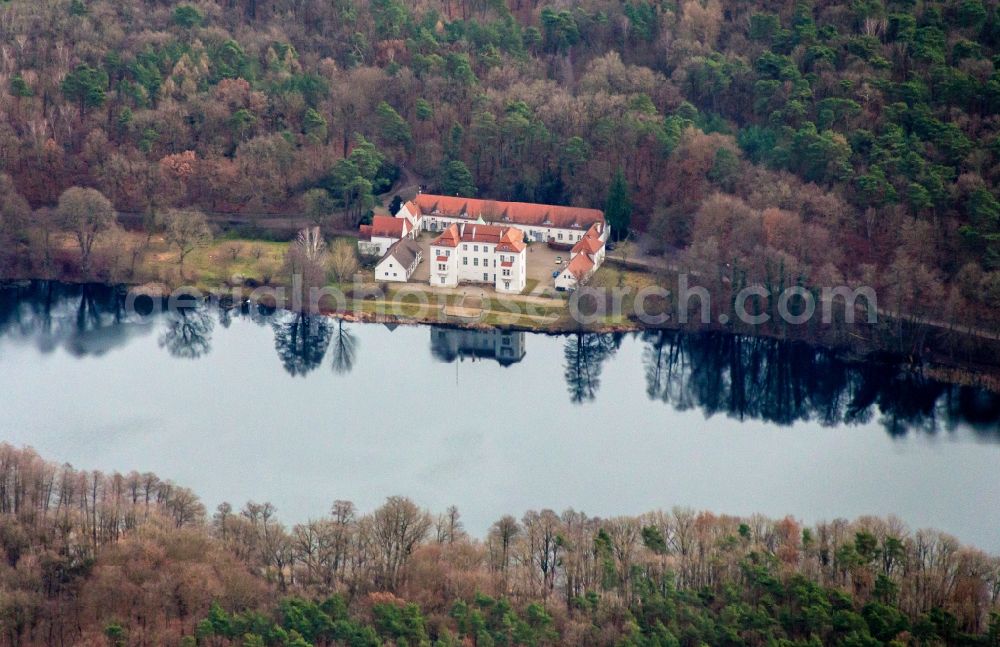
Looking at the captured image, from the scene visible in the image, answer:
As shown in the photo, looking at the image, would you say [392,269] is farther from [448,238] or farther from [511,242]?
[511,242]

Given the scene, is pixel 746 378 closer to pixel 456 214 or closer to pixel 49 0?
pixel 456 214

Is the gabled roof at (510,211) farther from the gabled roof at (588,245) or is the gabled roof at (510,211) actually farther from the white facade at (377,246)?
the white facade at (377,246)

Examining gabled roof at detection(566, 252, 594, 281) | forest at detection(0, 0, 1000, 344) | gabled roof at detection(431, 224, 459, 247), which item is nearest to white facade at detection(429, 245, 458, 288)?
gabled roof at detection(431, 224, 459, 247)

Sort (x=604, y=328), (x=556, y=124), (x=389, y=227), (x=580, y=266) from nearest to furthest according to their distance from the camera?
1. (x=604, y=328)
2. (x=580, y=266)
3. (x=389, y=227)
4. (x=556, y=124)

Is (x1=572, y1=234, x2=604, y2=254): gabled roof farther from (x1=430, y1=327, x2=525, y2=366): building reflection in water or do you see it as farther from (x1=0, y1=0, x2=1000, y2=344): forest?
(x1=430, y1=327, x2=525, y2=366): building reflection in water

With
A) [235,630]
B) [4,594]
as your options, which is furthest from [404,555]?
[4,594]

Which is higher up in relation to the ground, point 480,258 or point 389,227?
point 389,227

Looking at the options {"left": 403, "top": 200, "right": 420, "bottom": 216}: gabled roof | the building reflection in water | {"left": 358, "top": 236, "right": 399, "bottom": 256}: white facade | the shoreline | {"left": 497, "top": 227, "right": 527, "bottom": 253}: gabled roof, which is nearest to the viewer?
the shoreline

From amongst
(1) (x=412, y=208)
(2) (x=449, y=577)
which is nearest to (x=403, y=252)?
(1) (x=412, y=208)
